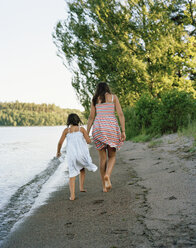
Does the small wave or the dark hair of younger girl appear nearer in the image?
the small wave

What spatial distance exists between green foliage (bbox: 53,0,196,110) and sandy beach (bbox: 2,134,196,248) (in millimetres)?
10456

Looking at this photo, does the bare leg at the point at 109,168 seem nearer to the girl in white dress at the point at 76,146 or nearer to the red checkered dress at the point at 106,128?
the red checkered dress at the point at 106,128

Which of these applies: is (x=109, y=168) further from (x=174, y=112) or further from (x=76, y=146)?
(x=174, y=112)

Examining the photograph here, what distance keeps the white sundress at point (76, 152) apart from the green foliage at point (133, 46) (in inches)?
414

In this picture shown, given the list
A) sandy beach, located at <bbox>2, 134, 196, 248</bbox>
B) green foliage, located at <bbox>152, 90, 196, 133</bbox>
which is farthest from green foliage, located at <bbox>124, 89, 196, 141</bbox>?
sandy beach, located at <bbox>2, 134, 196, 248</bbox>

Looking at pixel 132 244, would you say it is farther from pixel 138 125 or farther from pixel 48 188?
pixel 138 125

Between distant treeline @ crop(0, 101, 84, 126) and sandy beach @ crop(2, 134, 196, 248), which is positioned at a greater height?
distant treeline @ crop(0, 101, 84, 126)

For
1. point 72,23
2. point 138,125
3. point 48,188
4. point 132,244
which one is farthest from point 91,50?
point 132,244

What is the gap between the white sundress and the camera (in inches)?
181

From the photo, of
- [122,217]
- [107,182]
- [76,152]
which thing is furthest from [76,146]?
[122,217]

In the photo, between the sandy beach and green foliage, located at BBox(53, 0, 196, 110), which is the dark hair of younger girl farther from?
Result: green foliage, located at BBox(53, 0, 196, 110)

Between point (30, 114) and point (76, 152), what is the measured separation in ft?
512

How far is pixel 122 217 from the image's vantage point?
10.4ft

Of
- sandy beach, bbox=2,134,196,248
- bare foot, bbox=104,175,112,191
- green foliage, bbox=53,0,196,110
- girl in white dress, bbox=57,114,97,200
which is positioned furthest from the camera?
green foliage, bbox=53,0,196,110
